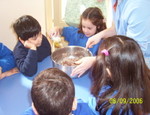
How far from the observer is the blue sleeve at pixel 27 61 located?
1.23 m

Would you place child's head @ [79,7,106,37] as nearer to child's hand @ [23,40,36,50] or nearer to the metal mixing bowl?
the metal mixing bowl

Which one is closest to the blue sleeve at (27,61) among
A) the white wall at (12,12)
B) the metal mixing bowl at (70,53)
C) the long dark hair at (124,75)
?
the metal mixing bowl at (70,53)

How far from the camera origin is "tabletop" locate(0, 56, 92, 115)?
1022mm

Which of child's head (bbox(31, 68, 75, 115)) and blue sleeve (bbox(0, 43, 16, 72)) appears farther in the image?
blue sleeve (bbox(0, 43, 16, 72))

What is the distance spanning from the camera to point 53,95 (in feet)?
2.37

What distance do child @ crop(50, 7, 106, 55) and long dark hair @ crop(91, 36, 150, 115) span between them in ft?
1.99

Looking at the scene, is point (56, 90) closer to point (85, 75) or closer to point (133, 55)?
point (133, 55)

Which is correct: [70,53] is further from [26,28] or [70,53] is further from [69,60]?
[26,28]

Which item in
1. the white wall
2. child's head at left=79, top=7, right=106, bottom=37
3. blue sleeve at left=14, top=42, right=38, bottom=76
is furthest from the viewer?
the white wall

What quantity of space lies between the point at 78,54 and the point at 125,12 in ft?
1.41

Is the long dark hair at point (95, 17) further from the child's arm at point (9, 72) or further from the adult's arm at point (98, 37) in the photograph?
the child's arm at point (9, 72)

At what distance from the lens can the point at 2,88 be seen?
1.14m

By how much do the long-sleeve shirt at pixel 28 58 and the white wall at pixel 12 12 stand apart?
0.77 metres

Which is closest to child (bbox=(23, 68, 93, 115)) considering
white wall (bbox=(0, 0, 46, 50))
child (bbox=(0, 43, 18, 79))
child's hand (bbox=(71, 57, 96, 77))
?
child's hand (bbox=(71, 57, 96, 77))
